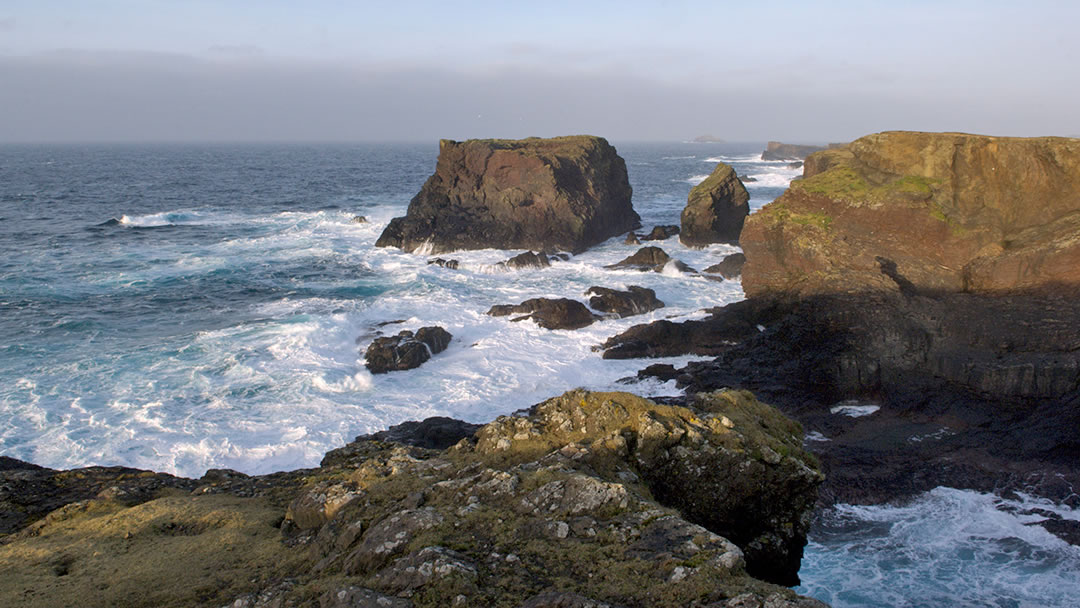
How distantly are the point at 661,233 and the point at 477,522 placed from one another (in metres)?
48.0

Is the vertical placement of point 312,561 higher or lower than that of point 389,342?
higher

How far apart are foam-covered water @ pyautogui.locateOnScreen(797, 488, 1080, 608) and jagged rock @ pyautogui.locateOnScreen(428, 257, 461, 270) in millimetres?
32465

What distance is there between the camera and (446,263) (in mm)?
46156

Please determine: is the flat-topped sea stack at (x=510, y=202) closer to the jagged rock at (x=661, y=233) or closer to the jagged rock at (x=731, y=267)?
the jagged rock at (x=661, y=233)

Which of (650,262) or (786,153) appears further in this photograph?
(786,153)

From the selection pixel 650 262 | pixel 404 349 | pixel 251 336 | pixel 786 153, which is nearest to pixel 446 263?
pixel 650 262

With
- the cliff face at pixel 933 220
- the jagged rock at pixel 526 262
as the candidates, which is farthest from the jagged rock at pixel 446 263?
the cliff face at pixel 933 220

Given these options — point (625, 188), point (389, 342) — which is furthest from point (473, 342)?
point (625, 188)

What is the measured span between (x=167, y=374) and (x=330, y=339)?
20.7ft

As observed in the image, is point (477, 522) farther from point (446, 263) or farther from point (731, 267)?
point (446, 263)

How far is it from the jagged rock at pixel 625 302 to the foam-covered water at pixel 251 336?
82 centimetres

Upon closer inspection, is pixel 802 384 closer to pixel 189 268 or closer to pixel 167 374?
pixel 167 374

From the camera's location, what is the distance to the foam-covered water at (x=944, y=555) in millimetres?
13484

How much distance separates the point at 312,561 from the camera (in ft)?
26.7
